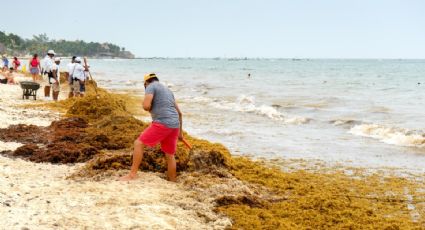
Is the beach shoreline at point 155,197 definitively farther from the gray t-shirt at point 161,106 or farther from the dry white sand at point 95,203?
the gray t-shirt at point 161,106

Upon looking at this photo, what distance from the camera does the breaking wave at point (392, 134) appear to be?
1337 centimetres

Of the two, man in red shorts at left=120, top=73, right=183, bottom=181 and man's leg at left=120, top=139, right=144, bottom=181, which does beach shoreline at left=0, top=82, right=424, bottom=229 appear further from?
man in red shorts at left=120, top=73, right=183, bottom=181

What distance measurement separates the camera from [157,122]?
7340 millimetres

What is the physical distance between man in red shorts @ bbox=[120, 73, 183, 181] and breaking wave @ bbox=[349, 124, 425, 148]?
813 cm

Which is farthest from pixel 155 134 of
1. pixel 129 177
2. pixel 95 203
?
pixel 95 203

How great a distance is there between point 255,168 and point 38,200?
404cm

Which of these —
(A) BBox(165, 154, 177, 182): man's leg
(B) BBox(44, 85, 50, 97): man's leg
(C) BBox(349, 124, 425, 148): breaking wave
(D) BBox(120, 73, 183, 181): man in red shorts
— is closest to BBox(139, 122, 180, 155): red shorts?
(D) BBox(120, 73, 183, 181): man in red shorts

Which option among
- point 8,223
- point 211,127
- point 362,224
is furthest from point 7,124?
point 362,224

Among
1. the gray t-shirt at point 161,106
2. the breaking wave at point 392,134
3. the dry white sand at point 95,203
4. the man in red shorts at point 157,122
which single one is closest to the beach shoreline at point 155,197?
the dry white sand at point 95,203

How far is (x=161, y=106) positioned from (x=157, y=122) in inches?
9.8

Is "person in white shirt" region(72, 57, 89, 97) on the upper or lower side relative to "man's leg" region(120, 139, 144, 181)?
upper

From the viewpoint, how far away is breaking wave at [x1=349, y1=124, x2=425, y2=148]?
13367mm

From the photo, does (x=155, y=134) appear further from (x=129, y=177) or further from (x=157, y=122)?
(x=129, y=177)

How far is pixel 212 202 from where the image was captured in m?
6.58
